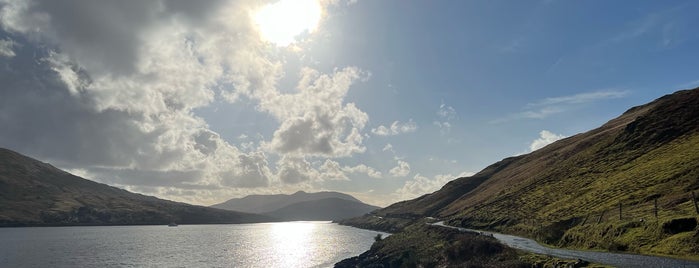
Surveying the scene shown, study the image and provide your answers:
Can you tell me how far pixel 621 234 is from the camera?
2100 inches

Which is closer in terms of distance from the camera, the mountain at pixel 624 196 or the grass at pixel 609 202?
the mountain at pixel 624 196

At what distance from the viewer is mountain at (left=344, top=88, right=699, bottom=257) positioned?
50.2m

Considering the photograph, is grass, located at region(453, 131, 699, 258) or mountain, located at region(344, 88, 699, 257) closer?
mountain, located at region(344, 88, 699, 257)

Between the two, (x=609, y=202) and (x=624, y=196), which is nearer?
(x=624, y=196)

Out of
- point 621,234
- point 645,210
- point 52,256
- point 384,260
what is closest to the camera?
point 621,234

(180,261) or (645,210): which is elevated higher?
(645,210)

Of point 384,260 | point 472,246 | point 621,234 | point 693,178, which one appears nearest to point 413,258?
point 384,260

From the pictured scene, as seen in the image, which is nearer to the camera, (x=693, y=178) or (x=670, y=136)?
(x=693, y=178)

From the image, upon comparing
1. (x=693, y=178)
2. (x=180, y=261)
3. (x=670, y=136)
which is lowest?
(x=180, y=261)

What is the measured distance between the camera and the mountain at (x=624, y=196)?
165ft

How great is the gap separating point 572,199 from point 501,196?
186 ft

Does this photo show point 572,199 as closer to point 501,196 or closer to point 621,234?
point 621,234

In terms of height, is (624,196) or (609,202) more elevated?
(624,196)

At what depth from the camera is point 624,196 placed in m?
77.8
